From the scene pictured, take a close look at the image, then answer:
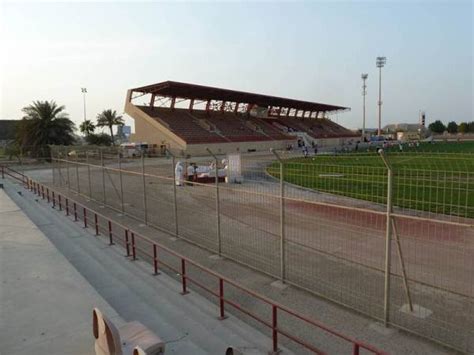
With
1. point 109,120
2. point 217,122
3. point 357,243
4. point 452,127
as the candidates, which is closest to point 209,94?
point 217,122

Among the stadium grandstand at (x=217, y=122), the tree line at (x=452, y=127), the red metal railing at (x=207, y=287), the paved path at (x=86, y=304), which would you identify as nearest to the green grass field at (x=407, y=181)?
the red metal railing at (x=207, y=287)

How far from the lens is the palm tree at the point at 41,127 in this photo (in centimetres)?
4922

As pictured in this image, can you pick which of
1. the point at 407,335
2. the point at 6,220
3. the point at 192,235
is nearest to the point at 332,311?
the point at 407,335

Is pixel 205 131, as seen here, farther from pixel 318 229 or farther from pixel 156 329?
pixel 156 329

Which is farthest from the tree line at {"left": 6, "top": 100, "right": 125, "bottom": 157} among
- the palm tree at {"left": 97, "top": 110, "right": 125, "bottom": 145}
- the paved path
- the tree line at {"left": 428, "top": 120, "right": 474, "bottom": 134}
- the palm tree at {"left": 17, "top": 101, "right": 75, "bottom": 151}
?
the tree line at {"left": 428, "top": 120, "right": 474, "bottom": 134}

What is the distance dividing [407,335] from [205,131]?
2380 inches

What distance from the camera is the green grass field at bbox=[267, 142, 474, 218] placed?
699cm

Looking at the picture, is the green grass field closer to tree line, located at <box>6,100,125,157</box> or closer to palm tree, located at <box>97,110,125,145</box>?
tree line, located at <box>6,100,125,157</box>

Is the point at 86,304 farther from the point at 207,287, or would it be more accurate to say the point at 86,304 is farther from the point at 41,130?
the point at 41,130

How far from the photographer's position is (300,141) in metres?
77.5

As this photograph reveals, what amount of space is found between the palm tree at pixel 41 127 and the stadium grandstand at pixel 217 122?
43.4ft

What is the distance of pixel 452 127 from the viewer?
164250 mm

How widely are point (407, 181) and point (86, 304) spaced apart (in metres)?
18.9

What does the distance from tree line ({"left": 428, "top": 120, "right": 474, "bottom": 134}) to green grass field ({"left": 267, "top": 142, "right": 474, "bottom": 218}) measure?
15209 centimetres
